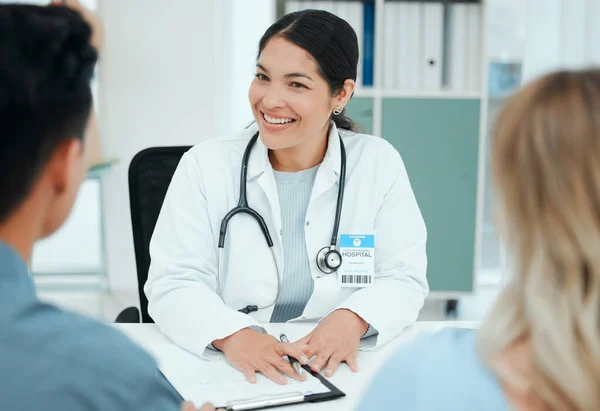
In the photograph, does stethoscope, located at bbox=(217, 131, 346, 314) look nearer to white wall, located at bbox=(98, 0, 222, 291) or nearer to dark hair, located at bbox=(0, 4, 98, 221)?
dark hair, located at bbox=(0, 4, 98, 221)

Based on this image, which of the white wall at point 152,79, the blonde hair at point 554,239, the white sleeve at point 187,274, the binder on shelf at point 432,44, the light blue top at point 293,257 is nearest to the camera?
the blonde hair at point 554,239

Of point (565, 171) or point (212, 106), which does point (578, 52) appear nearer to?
point (212, 106)

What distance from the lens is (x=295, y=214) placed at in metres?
1.65

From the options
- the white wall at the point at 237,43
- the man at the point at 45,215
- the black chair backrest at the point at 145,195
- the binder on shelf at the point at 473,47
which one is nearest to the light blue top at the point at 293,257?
the black chair backrest at the point at 145,195

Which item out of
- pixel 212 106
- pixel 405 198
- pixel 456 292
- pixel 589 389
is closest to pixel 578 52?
pixel 456 292

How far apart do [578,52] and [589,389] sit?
3046mm

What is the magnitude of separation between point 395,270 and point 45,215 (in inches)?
38.7

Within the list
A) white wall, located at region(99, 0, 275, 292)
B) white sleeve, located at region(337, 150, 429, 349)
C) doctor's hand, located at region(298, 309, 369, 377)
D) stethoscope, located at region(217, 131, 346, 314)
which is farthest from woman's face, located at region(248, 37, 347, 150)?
white wall, located at region(99, 0, 275, 292)

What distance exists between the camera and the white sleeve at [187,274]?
52.9 inches

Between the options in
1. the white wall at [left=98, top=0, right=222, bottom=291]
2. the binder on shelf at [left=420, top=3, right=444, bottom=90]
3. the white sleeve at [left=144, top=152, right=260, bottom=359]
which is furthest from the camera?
the white wall at [left=98, top=0, right=222, bottom=291]

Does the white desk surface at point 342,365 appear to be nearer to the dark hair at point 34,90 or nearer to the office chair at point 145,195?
the office chair at point 145,195

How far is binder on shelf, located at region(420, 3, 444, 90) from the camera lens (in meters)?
2.94

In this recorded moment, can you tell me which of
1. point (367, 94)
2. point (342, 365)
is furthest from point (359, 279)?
point (367, 94)

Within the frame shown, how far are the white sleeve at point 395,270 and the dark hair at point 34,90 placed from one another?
0.87m
